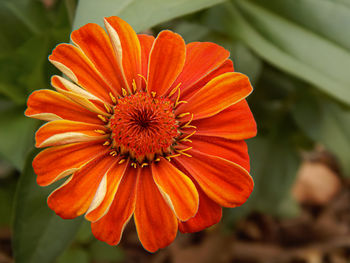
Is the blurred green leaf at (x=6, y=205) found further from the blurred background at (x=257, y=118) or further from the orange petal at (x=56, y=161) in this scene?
the orange petal at (x=56, y=161)

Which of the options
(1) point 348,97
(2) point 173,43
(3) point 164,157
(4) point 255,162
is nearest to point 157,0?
(2) point 173,43

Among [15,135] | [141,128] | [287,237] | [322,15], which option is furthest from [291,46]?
[287,237]

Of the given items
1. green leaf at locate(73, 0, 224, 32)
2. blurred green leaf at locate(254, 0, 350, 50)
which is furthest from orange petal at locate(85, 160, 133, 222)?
blurred green leaf at locate(254, 0, 350, 50)

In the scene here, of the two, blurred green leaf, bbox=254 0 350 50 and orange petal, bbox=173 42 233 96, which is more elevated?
orange petal, bbox=173 42 233 96

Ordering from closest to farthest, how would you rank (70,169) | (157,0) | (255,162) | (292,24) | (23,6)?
(70,169)
(157,0)
(292,24)
(23,6)
(255,162)

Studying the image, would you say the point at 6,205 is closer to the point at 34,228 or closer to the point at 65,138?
the point at 34,228

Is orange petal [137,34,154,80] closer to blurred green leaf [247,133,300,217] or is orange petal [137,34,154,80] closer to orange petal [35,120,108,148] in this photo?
orange petal [35,120,108,148]

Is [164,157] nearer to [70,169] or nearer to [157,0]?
[70,169]
